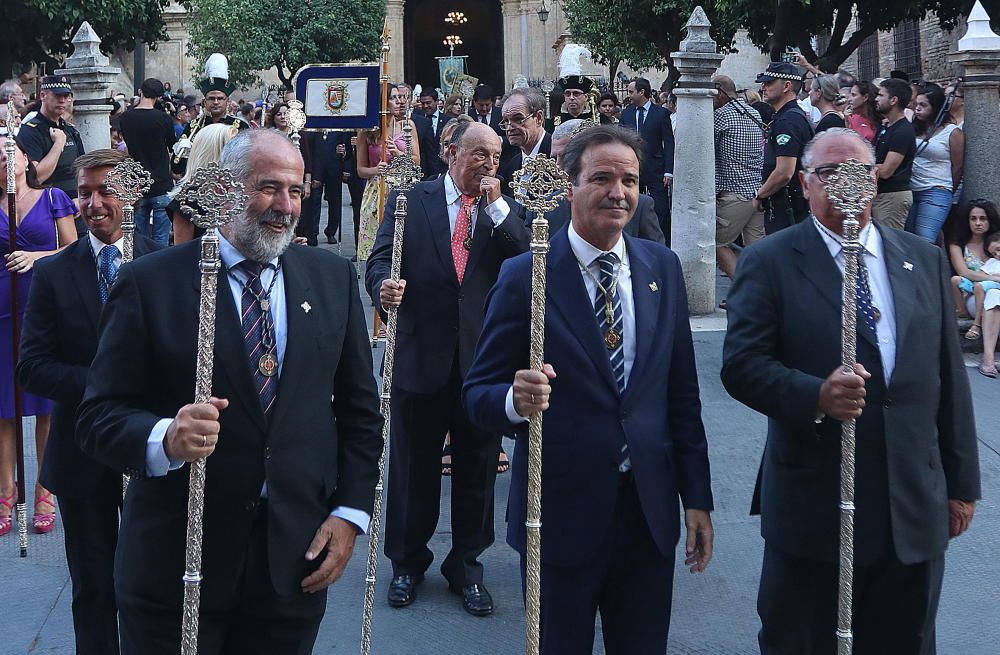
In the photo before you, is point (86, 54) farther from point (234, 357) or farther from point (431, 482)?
point (234, 357)

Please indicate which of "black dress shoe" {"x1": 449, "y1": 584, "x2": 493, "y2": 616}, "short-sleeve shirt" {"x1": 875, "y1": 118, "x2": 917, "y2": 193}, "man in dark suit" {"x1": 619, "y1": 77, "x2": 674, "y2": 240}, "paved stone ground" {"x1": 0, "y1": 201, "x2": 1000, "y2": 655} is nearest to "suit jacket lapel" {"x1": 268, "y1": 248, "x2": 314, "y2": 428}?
"paved stone ground" {"x1": 0, "y1": 201, "x2": 1000, "y2": 655}

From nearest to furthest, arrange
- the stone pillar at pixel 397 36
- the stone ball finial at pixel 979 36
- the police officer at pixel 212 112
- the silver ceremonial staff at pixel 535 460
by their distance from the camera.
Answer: the silver ceremonial staff at pixel 535 460
the stone ball finial at pixel 979 36
the police officer at pixel 212 112
the stone pillar at pixel 397 36

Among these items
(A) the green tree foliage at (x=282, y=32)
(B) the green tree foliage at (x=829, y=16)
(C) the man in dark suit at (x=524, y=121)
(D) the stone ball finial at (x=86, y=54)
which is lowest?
(C) the man in dark suit at (x=524, y=121)

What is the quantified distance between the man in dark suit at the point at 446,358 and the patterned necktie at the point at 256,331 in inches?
91.9

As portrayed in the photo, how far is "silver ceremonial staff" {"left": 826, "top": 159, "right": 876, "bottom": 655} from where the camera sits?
3.73 meters

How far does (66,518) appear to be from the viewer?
4.78m

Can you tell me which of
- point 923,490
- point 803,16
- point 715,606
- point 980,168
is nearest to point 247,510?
point 923,490

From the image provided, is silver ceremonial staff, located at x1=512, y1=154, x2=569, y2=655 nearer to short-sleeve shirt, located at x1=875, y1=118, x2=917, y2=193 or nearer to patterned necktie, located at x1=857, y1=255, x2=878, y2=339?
patterned necktie, located at x1=857, y1=255, x2=878, y2=339

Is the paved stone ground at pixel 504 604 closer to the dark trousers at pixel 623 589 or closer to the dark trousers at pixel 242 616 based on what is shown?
the dark trousers at pixel 623 589

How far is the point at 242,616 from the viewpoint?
352 centimetres

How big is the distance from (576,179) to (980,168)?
8604mm

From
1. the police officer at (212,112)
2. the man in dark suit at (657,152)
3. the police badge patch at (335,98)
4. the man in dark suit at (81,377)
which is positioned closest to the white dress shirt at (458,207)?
the man in dark suit at (81,377)

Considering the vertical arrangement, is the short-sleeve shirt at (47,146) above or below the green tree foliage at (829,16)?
below

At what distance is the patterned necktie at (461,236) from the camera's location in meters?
5.98
